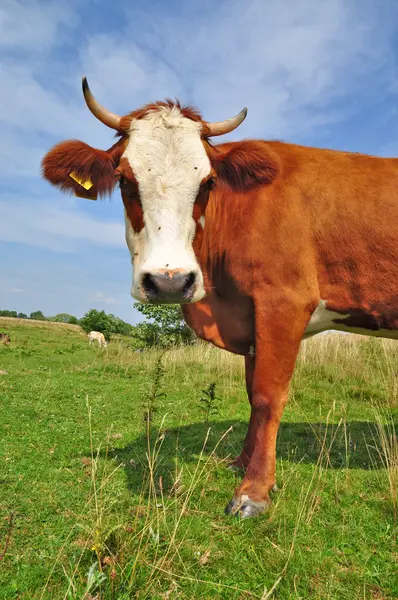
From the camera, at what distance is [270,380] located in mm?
4094

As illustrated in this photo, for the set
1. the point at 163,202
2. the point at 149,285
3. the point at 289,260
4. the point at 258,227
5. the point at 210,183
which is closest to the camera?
the point at 149,285

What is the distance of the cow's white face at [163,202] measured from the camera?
128 inches

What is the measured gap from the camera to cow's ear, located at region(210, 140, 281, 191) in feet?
14.4

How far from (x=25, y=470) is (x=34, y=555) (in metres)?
1.56

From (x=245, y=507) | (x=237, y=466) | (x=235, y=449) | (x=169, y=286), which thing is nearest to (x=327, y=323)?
(x=237, y=466)

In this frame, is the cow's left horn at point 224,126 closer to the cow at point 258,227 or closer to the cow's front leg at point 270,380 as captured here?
the cow at point 258,227

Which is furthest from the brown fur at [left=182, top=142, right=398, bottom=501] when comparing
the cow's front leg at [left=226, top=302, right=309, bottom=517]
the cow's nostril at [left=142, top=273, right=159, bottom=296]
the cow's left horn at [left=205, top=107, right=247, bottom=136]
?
the cow's nostril at [left=142, top=273, right=159, bottom=296]

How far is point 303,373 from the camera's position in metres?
11.0

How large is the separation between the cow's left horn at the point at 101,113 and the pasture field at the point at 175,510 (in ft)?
7.63

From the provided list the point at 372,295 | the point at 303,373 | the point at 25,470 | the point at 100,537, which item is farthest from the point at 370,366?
the point at 100,537

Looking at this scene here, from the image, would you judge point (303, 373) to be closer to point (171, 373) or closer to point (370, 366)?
point (370, 366)

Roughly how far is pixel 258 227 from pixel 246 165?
0.62 m

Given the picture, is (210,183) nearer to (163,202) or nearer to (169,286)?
(163,202)

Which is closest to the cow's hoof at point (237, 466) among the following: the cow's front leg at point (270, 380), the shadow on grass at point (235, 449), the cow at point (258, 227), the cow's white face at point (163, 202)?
the cow at point (258, 227)
